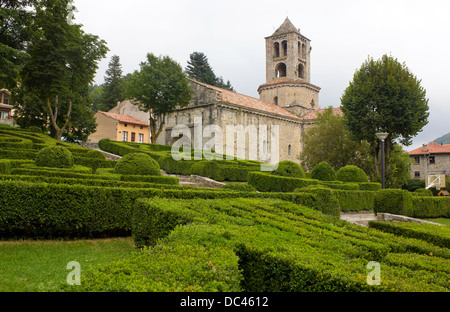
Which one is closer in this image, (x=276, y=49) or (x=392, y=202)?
(x=392, y=202)

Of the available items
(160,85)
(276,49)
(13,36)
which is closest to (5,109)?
(160,85)

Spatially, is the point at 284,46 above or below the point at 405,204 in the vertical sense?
above

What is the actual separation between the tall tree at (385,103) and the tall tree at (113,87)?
44.1 m

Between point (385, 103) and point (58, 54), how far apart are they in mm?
24797

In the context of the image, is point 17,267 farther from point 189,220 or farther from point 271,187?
point 271,187

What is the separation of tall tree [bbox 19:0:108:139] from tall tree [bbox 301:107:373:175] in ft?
73.2

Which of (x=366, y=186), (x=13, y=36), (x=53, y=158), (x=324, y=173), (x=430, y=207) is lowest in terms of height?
(x=430, y=207)

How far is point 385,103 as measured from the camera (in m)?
27.5

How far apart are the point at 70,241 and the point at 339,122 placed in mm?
32610

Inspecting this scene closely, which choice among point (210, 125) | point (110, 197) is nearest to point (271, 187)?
Result: point (110, 197)

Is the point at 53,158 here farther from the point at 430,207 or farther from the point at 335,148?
the point at 335,148

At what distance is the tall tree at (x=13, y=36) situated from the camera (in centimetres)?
1761

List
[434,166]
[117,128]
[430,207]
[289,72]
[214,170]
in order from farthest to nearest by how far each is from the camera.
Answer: [434,166] → [289,72] → [117,128] → [214,170] → [430,207]

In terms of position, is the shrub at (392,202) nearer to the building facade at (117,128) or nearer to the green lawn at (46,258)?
the green lawn at (46,258)
